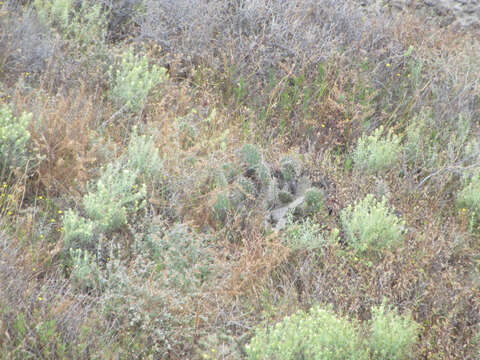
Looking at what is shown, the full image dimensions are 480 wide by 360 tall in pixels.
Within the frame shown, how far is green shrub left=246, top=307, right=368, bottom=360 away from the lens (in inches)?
103

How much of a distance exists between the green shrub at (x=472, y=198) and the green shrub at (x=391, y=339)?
1.69 metres

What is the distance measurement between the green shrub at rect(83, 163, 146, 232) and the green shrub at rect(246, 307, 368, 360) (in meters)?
1.35

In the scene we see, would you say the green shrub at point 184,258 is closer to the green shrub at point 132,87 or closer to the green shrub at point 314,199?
the green shrub at point 314,199

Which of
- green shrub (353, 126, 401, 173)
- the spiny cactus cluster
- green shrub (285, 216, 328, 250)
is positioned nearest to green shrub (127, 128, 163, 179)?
the spiny cactus cluster

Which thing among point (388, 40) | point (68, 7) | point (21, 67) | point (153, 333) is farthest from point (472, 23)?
point (153, 333)

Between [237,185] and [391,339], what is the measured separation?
1665mm

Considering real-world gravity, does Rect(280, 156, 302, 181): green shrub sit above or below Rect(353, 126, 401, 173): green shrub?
below

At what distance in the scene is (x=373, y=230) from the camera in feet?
11.7

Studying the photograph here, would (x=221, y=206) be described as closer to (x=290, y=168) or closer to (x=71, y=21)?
(x=290, y=168)

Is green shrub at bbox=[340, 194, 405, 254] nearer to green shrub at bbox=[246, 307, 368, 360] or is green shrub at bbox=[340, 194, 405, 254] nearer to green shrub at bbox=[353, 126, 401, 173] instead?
green shrub at bbox=[353, 126, 401, 173]

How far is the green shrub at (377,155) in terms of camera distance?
14.2 feet

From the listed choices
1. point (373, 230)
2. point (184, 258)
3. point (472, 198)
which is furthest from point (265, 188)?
point (472, 198)

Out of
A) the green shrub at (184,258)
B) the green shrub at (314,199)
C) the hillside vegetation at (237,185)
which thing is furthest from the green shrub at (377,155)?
the green shrub at (184,258)

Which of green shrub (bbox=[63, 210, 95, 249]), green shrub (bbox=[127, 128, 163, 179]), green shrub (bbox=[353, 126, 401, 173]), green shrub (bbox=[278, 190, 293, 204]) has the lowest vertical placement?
green shrub (bbox=[63, 210, 95, 249])
